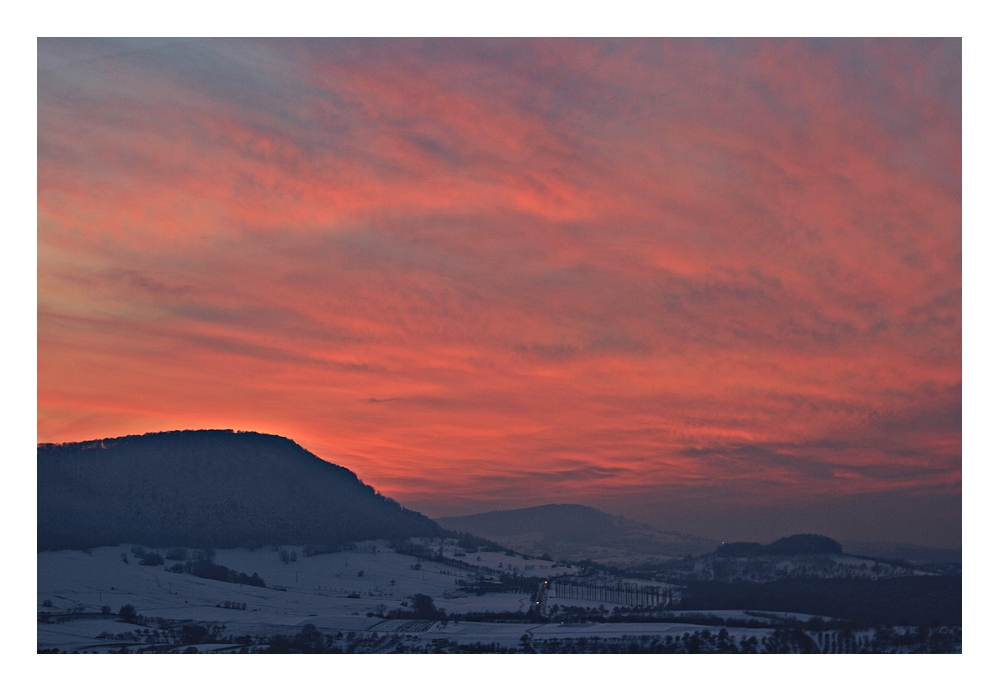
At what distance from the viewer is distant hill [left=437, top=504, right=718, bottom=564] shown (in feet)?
85.3

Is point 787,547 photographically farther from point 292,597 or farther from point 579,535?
point 292,597

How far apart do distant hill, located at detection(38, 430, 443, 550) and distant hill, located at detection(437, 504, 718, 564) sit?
1.99 metres

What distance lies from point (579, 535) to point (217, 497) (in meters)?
12.3

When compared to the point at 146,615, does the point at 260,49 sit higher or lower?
higher

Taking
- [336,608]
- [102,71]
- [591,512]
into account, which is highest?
[102,71]

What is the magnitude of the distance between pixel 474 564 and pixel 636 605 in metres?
5.21

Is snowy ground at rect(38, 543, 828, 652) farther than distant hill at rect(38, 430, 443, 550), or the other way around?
distant hill at rect(38, 430, 443, 550)

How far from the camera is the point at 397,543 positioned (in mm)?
27703

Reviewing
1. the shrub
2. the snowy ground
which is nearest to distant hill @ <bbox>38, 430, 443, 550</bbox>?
the snowy ground

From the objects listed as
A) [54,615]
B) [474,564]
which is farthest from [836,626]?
[54,615]

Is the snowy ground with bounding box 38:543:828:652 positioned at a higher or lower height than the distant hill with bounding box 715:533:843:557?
lower

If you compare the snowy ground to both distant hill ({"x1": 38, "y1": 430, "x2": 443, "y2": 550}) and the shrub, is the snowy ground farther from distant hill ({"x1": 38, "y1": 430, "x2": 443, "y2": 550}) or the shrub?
distant hill ({"x1": 38, "y1": 430, "x2": 443, "y2": 550})
